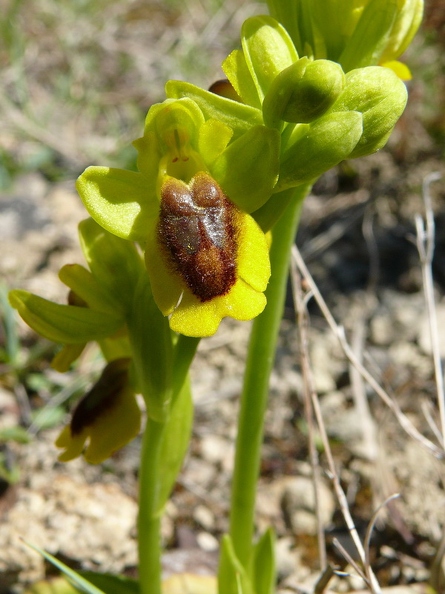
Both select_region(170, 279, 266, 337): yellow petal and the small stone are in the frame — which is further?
the small stone

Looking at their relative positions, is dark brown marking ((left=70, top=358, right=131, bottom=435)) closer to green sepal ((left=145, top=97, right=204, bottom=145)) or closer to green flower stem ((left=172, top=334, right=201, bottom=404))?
green flower stem ((left=172, top=334, right=201, bottom=404))

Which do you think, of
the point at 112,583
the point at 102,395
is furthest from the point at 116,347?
the point at 112,583

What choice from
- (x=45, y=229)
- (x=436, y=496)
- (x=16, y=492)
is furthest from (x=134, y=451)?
(x=45, y=229)

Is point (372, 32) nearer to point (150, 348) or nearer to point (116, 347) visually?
point (150, 348)

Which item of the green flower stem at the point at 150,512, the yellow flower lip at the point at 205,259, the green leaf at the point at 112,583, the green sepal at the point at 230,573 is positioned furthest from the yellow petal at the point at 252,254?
the green leaf at the point at 112,583

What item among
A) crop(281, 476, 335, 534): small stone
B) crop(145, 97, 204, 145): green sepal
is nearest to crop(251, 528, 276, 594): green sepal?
crop(281, 476, 335, 534): small stone

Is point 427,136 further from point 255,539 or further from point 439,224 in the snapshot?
point 255,539
